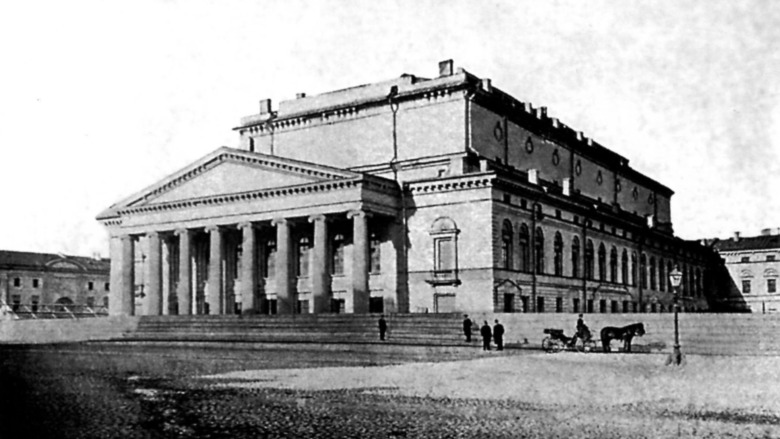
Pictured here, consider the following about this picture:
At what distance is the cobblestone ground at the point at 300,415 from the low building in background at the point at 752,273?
7700 cm

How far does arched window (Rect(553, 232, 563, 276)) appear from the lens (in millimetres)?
56344

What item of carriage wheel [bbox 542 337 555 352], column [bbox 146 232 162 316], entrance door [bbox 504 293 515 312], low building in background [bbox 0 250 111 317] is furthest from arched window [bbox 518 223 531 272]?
low building in background [bbox 0 250 111 317]

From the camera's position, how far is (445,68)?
56.8 meters

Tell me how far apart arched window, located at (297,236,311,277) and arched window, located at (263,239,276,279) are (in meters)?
1.96

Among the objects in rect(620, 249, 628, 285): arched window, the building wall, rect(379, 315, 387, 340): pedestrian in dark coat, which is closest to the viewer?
rect(379, 315, 387, 340): pedestrian in dark coat

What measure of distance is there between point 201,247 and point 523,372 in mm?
39682

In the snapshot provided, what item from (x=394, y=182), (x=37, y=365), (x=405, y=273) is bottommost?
(x=37, y=365)

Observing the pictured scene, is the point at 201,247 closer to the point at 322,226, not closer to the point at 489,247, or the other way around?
the point at 322,226

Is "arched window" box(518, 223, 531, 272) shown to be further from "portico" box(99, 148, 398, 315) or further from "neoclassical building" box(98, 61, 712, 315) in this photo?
"portico" box(99, 148, 398, 315)

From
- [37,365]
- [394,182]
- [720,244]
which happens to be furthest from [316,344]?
[720,244]

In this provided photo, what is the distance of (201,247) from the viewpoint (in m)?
60.3

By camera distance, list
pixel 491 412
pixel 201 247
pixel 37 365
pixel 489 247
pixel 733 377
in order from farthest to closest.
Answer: pixel 201 247, pixel 489 247, pixel 37 365, pixel 733 377, pixel 491 412

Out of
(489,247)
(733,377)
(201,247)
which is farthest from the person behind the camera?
(201,247)

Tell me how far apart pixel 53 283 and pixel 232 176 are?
194ft
